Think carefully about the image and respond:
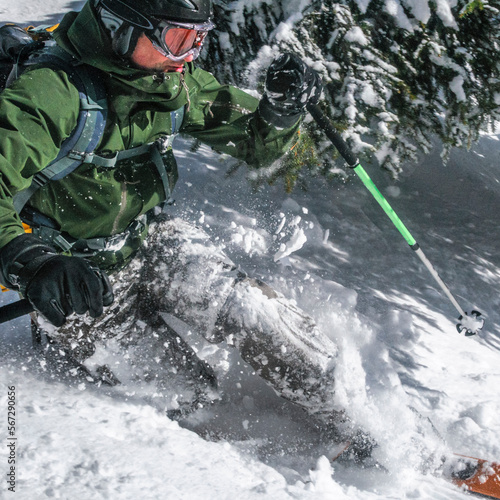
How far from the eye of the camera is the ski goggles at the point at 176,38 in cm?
225

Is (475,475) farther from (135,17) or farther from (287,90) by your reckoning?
(135,17)

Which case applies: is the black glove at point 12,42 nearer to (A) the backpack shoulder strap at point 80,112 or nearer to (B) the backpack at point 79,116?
(B) the backpack at point 79,116

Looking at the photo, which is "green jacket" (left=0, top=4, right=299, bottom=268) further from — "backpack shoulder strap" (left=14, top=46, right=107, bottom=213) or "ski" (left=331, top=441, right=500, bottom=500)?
"ski" (left=331, top=441, right=500, bottom=500)

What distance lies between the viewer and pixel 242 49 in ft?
17.2

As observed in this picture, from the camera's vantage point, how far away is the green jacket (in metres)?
2.02

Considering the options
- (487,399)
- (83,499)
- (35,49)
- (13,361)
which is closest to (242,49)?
(35,49)

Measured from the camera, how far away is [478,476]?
11.3 ft

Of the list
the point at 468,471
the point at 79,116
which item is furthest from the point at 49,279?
the point at 468,471

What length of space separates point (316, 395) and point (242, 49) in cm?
384

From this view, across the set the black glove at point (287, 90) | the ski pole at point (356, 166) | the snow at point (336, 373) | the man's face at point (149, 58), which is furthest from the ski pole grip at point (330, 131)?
the snow at point (336, 373)

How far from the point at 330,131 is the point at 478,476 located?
2.71m

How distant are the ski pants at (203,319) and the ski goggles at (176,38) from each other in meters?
1.22

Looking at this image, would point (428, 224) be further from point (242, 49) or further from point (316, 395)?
point (316, 395)

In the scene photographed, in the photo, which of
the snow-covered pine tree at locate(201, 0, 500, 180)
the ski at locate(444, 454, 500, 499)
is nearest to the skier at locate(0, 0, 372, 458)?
the ski at locate(444, 454, 500, 499)
